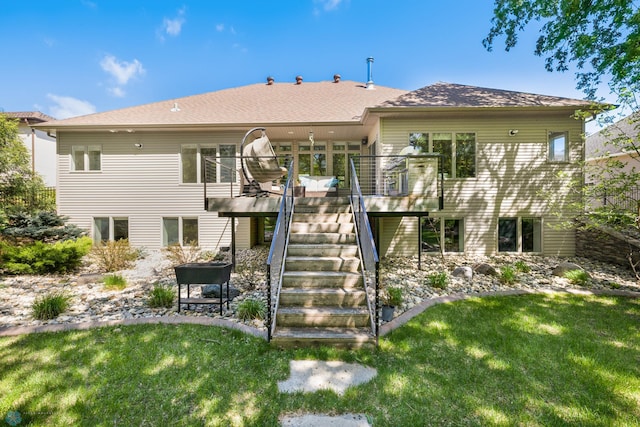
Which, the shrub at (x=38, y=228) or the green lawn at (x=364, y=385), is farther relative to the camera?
the shrub at (x=38, y=228)

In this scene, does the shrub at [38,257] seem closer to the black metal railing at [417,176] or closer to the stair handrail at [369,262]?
the stair handrail at [369,262]

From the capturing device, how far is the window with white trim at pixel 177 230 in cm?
1028

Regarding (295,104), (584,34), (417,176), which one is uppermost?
(584,34)

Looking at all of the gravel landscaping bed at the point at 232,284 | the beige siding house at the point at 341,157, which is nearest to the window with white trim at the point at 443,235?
the beige siding house at the point at 341,157

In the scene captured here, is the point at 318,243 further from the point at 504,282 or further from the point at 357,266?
the point at 504,282

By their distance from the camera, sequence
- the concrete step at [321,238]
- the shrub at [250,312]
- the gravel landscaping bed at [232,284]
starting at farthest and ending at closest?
the concrete step at [321,238], the gravel landscaping bed at [232,284], the shrub at [250,312]

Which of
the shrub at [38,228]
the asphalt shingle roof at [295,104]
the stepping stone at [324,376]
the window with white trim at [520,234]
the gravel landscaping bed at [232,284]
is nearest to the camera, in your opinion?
the stepping stone at [324,376]

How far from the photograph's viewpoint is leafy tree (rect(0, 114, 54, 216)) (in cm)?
1059

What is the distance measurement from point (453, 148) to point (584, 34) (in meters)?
4.91

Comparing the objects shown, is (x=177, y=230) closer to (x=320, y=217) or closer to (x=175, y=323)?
(x=320, y=217)


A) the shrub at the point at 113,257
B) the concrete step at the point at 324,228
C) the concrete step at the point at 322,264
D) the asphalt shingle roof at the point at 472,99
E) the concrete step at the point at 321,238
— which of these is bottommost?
the shrub at the point at 113,257

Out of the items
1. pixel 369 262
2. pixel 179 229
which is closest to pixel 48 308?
pixel 369 262

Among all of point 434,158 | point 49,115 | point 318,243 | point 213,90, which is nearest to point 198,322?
point 318,243

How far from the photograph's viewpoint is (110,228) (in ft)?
33.7
